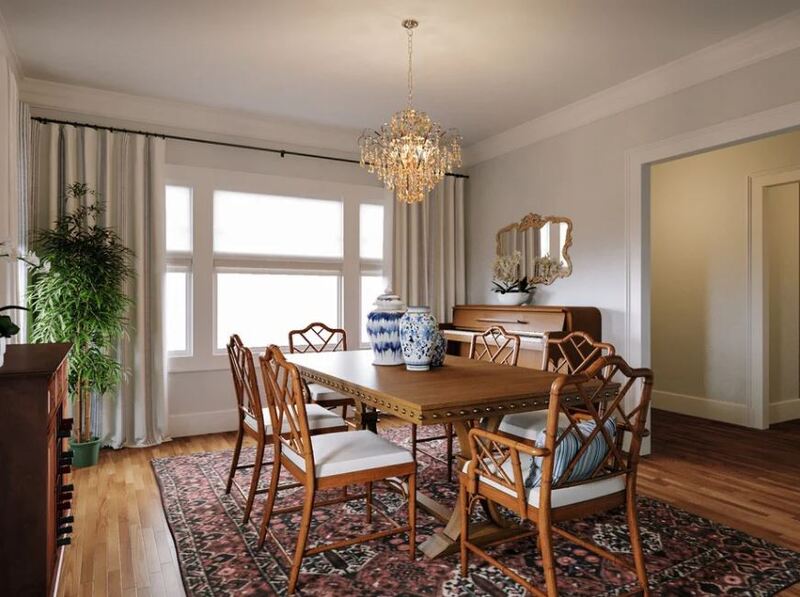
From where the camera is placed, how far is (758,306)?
4938 millimetres

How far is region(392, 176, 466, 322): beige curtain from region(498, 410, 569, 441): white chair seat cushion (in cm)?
274

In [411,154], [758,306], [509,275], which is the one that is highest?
[411,154]

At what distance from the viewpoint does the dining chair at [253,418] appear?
2.68 metres

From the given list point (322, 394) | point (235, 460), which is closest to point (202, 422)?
point (322, 394)

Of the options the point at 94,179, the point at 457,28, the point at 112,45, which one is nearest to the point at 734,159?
the point at 457,28

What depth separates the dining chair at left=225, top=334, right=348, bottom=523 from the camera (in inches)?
106

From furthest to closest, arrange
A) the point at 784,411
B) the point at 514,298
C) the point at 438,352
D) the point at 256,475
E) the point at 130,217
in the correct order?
the point at 784,411 → the point at 514,298 → the point at 130,217 → the point at 438,352 → the point at 256,475

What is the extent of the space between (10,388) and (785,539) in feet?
10.6

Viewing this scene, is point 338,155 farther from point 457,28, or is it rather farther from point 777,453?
point 777,453

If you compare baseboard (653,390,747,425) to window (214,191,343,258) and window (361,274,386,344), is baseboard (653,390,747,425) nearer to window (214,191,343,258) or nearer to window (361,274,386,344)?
window (361,274,386,344)

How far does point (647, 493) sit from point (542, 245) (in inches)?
91.9

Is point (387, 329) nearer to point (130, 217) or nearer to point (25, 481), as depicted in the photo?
point (25, 481)

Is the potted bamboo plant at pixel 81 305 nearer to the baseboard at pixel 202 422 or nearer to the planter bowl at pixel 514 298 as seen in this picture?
the baseboard at pixel 202 422

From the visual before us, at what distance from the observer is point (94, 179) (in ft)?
13.8
